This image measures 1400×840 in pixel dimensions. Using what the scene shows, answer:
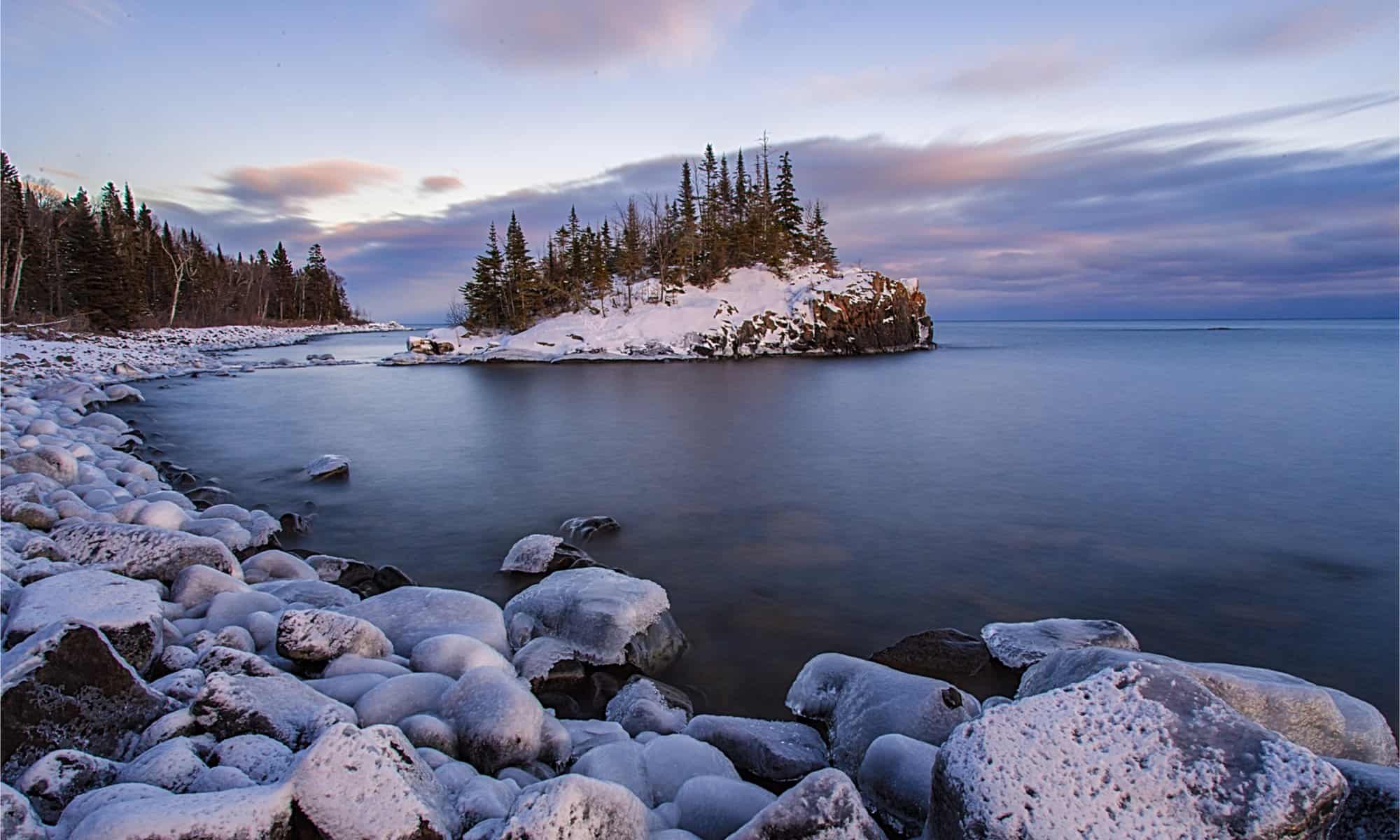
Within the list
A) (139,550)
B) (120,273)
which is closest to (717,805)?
(139,550)

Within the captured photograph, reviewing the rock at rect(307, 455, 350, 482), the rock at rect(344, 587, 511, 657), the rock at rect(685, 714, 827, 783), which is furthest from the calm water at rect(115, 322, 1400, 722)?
the rock at rect(344, 587, 511, 657)

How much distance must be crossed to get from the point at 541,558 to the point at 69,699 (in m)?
4.26

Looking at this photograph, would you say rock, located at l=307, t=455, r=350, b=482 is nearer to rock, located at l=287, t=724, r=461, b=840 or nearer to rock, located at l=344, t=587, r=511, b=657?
rock, located at l=344, t=587, r=511, b=657

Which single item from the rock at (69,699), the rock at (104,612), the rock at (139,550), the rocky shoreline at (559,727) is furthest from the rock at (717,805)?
the rock at (139,550)


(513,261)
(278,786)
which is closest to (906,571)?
(278,786)

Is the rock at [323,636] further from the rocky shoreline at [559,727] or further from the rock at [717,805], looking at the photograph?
the rock at [717,805]

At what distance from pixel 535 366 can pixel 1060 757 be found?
39.8 metres

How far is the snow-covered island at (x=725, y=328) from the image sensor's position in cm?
4378

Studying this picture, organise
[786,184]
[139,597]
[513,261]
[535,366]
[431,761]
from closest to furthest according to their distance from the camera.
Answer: [431,761], [139,597], [535,366], [513,261], [786,184]

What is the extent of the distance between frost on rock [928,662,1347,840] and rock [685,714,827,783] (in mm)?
1122

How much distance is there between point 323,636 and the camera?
3.91 m

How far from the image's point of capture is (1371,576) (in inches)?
269

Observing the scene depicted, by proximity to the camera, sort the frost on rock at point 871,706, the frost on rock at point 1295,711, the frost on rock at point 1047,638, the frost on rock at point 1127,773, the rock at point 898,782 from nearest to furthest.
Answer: the frost on rock at point 1127,773
the rock at point 898,782
the frost on rock at point 1295,711
the frost on rock at point 871,706
the frost on rock at point 1047,638

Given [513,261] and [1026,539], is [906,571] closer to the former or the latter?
[1026,539]
